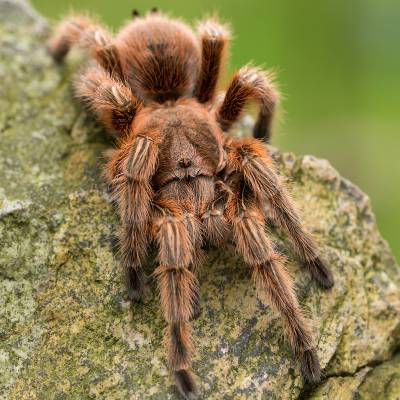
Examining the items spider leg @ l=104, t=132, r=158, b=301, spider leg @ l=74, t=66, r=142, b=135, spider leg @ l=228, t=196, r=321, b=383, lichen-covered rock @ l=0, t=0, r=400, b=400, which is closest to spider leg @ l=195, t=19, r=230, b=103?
spider leg @ l=74, t=66, r=142, b=135

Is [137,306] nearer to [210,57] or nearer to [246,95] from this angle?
[246,95]

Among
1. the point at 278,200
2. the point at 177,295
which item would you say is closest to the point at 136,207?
the point at 177,295

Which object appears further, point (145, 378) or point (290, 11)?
point (290, 11)

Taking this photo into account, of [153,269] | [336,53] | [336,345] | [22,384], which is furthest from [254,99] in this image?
[336,53]

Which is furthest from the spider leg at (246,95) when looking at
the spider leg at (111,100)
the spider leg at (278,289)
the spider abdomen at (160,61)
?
the spider leg at (278,289)

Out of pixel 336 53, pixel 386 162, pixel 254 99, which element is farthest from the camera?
pixel 336 53

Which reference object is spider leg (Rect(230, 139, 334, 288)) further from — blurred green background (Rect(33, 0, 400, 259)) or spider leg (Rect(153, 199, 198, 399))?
blurred green background (Rect(33, 0, 400, 259))

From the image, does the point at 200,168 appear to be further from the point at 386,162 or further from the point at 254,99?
the point at 386,162

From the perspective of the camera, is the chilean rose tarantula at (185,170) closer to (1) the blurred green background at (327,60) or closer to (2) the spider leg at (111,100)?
(2) the spider leg at (111,100)
